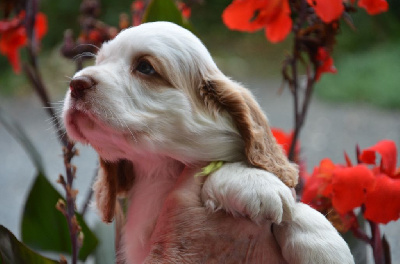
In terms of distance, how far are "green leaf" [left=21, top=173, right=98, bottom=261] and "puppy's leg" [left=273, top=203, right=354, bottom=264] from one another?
25 centimetres

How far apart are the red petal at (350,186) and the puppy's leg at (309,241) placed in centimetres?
8

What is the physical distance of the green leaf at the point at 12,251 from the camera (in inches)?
15.2

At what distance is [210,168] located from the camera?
35 cm

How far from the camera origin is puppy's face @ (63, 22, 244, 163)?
324 millimetres

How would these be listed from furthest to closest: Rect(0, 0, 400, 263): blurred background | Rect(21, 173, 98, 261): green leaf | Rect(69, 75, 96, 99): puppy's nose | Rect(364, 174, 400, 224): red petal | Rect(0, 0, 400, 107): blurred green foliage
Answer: Rect(0, 0, 400, 107): blurred green foliage
Rect(0, 0, 400, 263): blurred background
Rect(21, 173, 98, 261): green leaf
Rect(364, 174, 400, 224): red petal
Rect(69, 75, 96, 99): puppy's nose

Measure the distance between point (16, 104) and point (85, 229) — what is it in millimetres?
1482

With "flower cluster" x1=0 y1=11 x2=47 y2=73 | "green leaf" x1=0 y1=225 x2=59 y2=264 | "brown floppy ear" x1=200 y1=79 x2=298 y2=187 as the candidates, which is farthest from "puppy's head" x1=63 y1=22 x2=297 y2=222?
"flower cluster" x1=0 y1=11 x2=47 y2=73

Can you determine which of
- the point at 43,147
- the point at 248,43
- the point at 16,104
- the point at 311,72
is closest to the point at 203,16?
the point at 248,43

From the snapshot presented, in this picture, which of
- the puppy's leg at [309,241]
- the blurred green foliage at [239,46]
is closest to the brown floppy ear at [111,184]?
the puppy's leg at [309,241]

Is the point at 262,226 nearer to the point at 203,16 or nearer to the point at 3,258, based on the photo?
the point at 3,258

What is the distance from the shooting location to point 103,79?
0.33 metres

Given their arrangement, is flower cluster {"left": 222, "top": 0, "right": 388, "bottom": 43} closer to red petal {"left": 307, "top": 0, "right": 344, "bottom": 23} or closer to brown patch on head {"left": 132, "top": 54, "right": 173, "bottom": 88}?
red petal {"left": 307, "top": 0, "right": 344, "bottom": 23}

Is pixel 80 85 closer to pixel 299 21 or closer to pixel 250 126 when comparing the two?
pixel 250 126

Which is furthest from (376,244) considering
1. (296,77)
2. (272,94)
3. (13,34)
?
(272,94)
